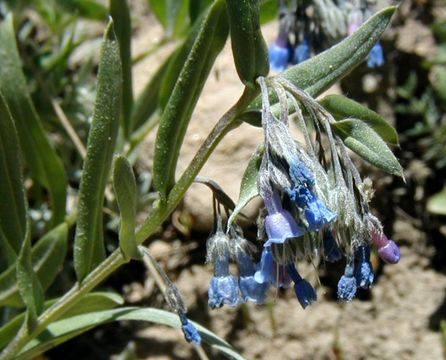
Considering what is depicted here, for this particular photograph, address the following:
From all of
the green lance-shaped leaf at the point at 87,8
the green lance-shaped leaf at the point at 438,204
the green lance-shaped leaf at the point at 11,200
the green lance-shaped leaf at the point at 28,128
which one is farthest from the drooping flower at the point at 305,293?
the green lance-shaped leaf at the point at 87,8

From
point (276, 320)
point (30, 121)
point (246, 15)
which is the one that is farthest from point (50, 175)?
point (246, 15)

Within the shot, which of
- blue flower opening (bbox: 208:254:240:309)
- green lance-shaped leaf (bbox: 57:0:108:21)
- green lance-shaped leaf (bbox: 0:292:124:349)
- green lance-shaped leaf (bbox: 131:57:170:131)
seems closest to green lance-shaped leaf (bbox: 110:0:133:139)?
green lance-shaped leaf (bbox: 131:57:170:131)

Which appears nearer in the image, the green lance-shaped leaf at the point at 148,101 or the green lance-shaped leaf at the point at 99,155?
the green lance-shaped leaf at the point at 99,155

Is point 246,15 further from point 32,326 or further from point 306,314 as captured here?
point 306,314

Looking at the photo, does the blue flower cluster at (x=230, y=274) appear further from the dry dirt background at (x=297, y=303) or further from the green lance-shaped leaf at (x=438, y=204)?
the green lance-shaped leaf at (x=438, y=204)

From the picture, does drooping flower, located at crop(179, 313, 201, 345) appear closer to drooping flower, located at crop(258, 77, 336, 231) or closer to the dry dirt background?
drooping flower, located at crop(258, 77, 336, 231)

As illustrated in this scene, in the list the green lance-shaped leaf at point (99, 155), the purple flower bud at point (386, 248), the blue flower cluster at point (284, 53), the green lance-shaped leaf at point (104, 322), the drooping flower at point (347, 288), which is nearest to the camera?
the drooping flower at point (347, 288)

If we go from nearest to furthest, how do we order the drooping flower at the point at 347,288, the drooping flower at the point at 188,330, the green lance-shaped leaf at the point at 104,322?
the drooping flower at the point at 347,288 < the drooping flower at the point at 188,330 < the green lance-shaped leaf at the point at 104,322
